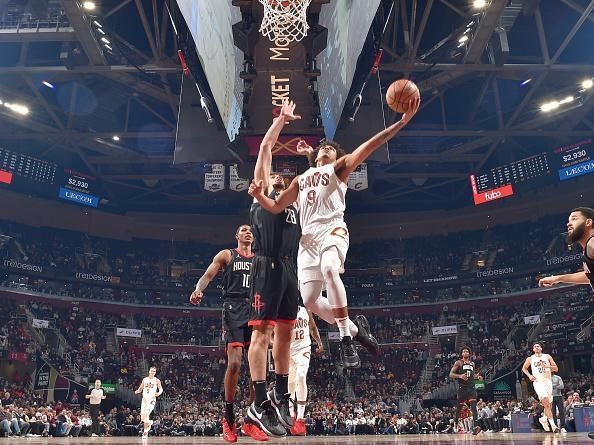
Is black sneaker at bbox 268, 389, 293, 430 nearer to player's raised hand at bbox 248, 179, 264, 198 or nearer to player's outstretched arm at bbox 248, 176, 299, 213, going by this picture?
player's outstretched arm at bbox 248, 176, 299, 213

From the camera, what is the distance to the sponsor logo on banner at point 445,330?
30.8 m

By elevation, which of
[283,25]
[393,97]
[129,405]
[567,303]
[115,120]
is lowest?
[129,405]

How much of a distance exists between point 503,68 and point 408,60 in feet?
12.8

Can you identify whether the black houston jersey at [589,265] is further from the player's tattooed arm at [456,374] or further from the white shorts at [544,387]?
the white shorts at [544,387]

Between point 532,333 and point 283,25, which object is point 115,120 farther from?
point 532,333

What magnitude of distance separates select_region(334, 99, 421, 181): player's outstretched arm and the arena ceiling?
8785 mm

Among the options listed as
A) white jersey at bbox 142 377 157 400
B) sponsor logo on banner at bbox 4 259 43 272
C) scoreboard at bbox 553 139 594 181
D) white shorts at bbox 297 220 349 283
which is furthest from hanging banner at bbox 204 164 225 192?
scoreboard at bbox 553 139 594 181

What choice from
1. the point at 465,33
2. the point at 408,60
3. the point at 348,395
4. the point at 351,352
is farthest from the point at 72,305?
the point at 351,352

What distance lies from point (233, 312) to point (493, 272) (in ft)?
93.9

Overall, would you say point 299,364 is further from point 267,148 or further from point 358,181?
point 358,181

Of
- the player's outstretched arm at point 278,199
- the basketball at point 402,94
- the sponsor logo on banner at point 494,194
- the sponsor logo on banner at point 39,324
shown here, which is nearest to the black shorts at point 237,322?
the player's outstretched arm at point 278,199

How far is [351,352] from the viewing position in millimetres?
5195

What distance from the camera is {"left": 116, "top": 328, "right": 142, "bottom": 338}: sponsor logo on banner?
30672mm

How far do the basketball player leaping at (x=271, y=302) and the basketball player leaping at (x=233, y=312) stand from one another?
1120mm
